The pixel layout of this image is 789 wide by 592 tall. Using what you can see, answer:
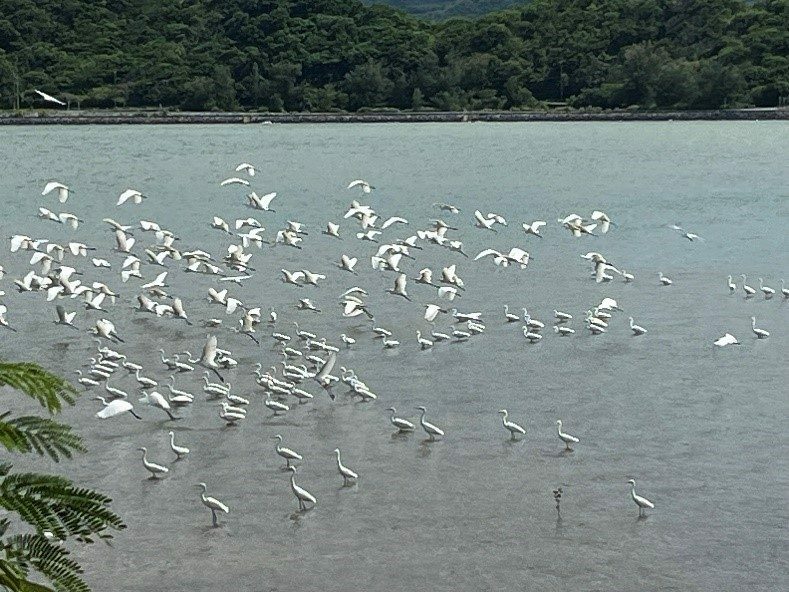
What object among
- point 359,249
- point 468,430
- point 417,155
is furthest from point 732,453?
point 417,155

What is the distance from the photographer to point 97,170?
235 feet

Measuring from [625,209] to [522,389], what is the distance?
30.2 meters

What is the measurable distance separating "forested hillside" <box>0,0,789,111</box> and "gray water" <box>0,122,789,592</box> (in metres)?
94.5

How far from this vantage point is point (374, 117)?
13175 cm

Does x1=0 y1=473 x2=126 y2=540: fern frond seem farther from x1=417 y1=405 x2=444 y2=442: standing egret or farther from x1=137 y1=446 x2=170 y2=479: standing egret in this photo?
x1=417 y1=405 x2=444 y2=442: standing egret

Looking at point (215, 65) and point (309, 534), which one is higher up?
point (309, 534)

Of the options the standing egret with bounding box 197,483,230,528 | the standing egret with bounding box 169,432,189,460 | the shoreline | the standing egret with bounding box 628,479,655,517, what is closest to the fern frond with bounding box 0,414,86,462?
the standing egret with bounding box 197,483,230,528

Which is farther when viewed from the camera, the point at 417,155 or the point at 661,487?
the point at 417,155

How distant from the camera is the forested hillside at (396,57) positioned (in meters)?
131

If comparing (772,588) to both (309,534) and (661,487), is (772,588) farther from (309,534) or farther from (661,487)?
(309,534)

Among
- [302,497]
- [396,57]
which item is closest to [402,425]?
[302,497]

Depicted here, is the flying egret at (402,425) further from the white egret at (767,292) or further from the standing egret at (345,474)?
the white egret at (767,292)

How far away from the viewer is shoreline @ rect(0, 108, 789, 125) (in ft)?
413

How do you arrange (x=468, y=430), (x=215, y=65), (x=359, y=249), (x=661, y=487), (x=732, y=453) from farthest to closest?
(x=215, y=65)
(x=359, y=249)
(x=468, y=430)
(x=732, y=453)
(x=661, y=487)
